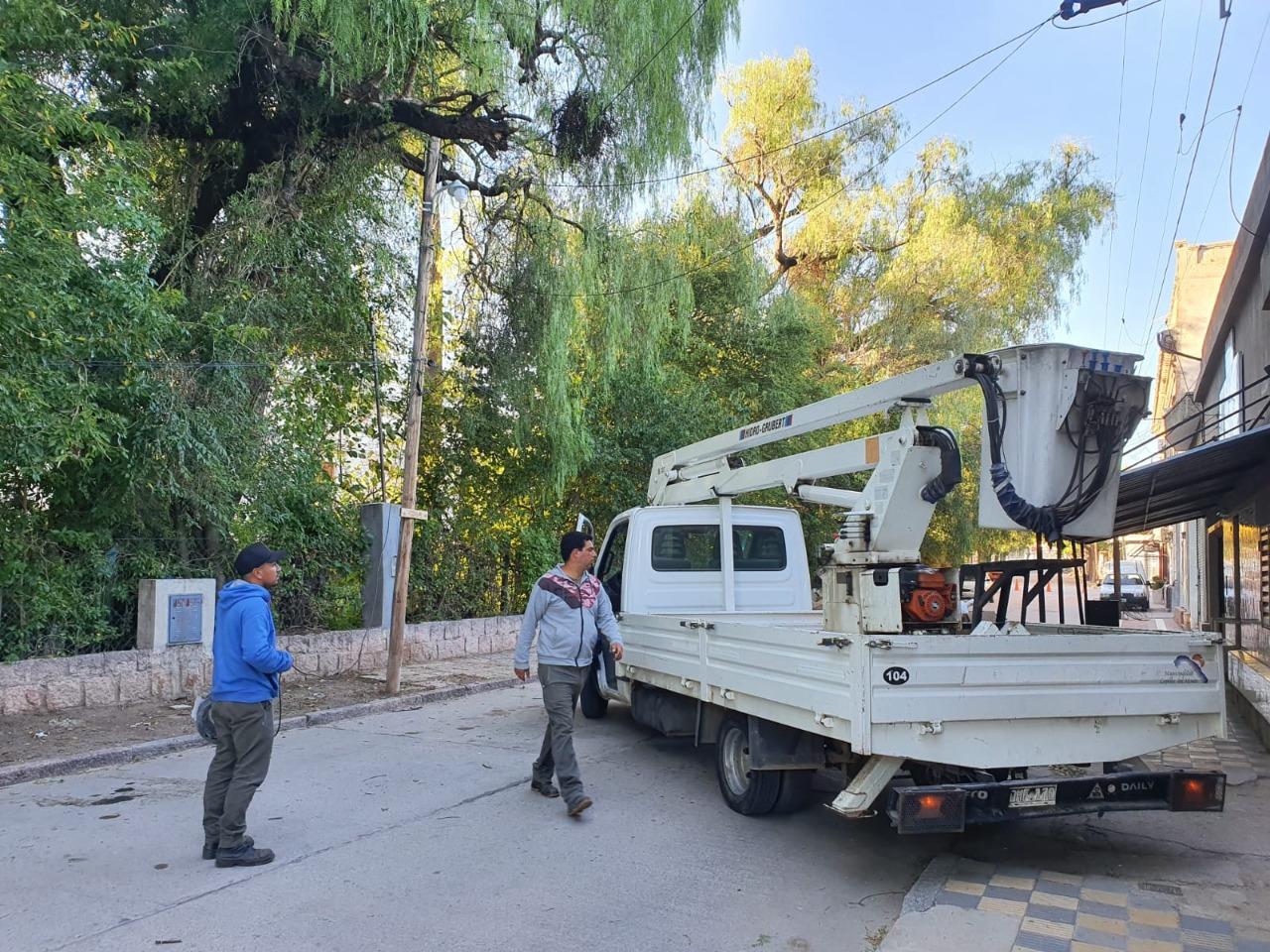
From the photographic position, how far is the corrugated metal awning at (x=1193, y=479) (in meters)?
8.23

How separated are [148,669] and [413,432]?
3.67m

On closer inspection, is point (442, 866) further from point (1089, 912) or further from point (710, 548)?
point (710, 548)

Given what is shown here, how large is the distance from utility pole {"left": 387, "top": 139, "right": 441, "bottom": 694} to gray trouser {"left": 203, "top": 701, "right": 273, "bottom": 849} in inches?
218

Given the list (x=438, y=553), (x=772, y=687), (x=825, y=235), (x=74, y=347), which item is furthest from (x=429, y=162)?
(x=825, y=235)

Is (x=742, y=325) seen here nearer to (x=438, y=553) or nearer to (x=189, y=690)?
(x=438, y=553)

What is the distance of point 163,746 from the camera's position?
8.35 m

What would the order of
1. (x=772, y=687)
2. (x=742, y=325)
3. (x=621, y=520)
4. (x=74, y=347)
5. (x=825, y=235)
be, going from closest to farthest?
1. (x=772, y=687)
2. (x=74, y=347)
3. (x=621, y=520)
4. (x=742, y=325)
5. (x=825, y=235)

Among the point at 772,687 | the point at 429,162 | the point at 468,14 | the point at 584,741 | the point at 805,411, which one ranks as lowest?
the point at 584,741

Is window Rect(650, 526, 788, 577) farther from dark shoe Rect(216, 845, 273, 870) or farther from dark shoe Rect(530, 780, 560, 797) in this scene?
dark shoe Rect(216, 845, 273, 870)

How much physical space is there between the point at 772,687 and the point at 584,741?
3570 mm

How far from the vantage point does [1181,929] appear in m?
4.19

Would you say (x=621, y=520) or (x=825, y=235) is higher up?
(x=825, y=235)

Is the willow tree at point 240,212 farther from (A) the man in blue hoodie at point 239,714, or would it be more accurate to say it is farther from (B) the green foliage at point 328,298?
(A) the man in blue hoodie at point 239,714

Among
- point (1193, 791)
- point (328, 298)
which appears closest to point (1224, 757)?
point (1193, 791)
